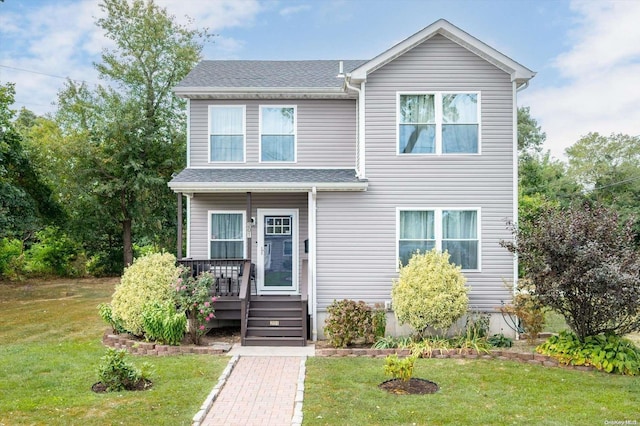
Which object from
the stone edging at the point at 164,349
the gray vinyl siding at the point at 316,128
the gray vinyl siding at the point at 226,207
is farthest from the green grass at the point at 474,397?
the gray vinyl siding at the point at 316,128

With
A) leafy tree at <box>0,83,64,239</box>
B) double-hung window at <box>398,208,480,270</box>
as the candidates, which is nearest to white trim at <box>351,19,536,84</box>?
double-hung window at <box>398,208,480,270</box>

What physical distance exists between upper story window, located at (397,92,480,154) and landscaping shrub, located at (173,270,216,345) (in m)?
5.50

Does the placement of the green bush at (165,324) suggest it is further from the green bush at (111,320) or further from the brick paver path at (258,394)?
the brick paver path at (258,394)

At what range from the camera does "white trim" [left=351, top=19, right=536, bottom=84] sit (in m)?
11.1

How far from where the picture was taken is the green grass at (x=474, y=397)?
20.5ft

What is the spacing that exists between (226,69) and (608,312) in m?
11.6

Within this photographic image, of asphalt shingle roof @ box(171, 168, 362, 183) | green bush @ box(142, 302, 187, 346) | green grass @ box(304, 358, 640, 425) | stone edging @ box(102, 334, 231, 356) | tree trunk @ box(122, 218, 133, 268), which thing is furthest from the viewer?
tree trunk @ box(122, 218, 133, 268)

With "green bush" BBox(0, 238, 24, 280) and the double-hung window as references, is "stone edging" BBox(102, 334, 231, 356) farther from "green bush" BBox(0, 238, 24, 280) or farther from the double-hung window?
"green bush" BBox(0, 238, 24, 280)

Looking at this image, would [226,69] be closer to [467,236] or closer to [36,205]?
[467,236]

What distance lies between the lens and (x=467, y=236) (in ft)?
37.3

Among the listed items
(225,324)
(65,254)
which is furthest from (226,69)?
(65,254)

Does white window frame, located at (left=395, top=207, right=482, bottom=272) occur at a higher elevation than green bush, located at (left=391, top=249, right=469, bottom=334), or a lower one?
higher

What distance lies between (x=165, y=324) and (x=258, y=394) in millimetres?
3276

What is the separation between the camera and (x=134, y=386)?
24.2ft
